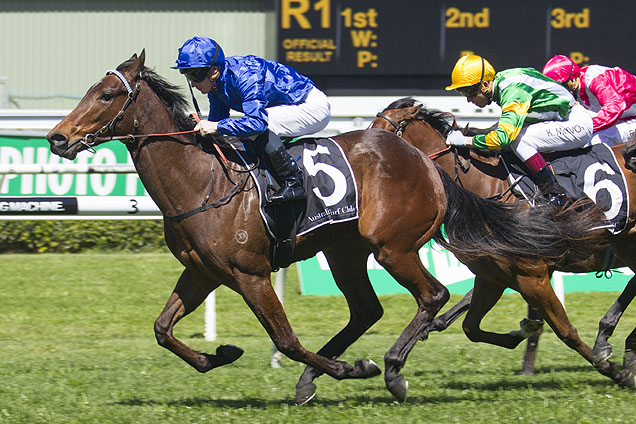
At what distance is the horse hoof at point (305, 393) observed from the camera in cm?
482

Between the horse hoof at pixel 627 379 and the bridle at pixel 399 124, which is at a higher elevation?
the bridle at pixel 399 124

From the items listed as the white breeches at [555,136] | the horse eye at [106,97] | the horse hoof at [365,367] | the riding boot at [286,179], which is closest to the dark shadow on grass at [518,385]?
the horse hoof at [365,367]

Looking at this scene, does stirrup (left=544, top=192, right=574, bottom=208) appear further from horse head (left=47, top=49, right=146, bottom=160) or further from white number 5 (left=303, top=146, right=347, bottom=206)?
horse head (left=47, top=49, right=146, bottom=160)

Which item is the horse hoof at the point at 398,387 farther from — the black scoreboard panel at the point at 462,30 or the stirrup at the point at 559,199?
the black scoreboard panel at the point at 462,30

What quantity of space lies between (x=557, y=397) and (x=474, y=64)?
1.82m

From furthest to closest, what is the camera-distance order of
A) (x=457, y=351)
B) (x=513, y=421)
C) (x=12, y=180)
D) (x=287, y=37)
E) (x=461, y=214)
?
(x=287, y=37) → (x=12, y=180) → (x=457, y=351) → (x=461, y=214) → (x=513, y=421)

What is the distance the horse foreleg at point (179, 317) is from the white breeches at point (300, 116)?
2.78 ft

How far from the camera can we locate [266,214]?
4684 millimetres

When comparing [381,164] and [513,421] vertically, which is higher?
[381,164]

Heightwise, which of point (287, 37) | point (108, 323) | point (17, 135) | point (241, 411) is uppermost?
point (287, 37)

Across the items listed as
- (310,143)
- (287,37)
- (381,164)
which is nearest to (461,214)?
(381,164)

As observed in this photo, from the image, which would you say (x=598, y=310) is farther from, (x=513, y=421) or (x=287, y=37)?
(x=287, y=37)

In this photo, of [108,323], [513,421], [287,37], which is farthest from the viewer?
[287,37]

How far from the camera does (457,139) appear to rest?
5.56 meters
